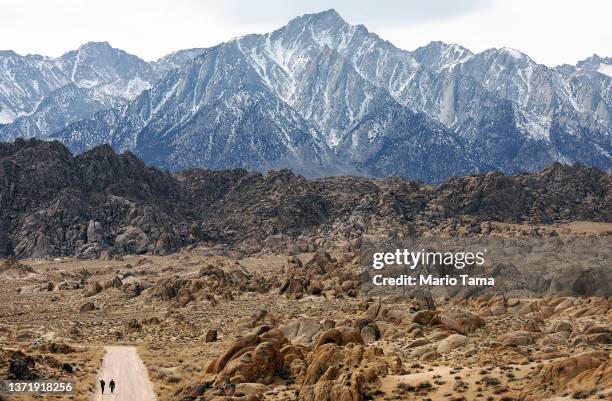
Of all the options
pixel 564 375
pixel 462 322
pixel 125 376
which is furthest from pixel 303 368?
pixel 462 322

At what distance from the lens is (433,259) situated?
97500 mm

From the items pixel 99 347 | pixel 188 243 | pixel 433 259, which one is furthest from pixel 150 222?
pixel 99 347

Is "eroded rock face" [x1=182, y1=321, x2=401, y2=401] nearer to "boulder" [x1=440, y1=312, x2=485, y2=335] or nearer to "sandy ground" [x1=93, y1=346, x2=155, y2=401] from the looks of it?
"sandy ground" [x1=93, y1=346, x2=155, y2=401]

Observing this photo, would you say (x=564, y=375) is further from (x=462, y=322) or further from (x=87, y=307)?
(x=87, y=307)

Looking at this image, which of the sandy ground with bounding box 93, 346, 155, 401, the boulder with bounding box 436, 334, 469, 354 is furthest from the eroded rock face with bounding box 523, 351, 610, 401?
the sandy ground with bounding box 93, 346, 155, 401

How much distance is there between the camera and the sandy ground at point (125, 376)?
47.5 m

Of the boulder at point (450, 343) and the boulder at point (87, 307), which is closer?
the boulder at point (450, 343)

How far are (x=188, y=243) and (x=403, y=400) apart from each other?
16113cm

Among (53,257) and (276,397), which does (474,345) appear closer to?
(276,397)

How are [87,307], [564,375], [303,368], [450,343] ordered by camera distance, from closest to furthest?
[564,375] → [303,368] → [450,343] → [87,307]

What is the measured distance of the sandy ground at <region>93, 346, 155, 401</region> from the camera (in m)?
47.5

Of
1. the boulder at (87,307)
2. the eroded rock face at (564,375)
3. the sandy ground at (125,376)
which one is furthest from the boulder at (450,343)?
the boulder at (87,307)

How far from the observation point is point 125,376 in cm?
5341

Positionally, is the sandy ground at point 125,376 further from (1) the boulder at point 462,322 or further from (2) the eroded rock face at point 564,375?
(2) the eroded rock face at point 564,375
